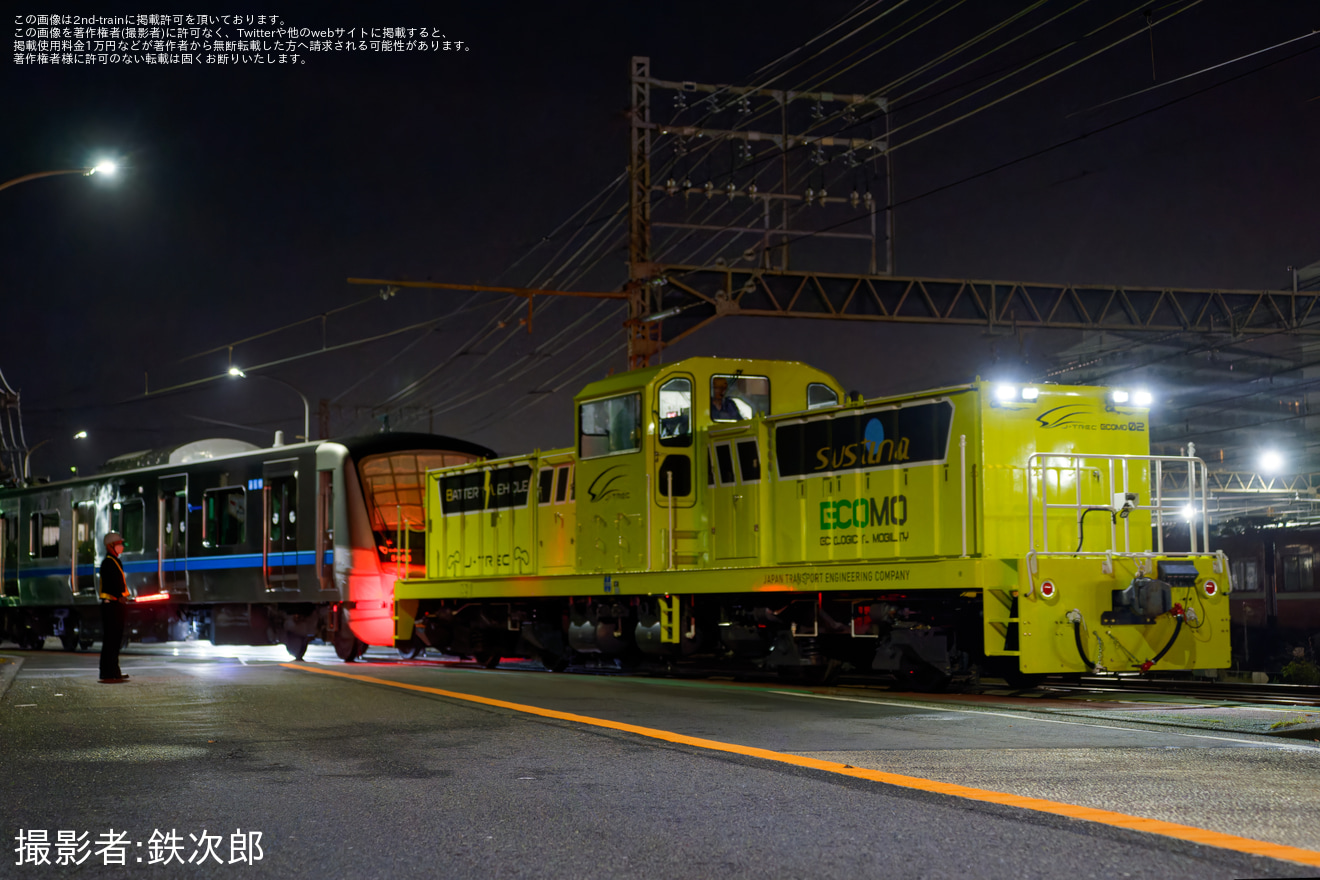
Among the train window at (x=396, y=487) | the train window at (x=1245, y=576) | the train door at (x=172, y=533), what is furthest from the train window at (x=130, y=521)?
the train window at (x=1245, y=576)

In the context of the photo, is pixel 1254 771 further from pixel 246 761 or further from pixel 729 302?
pixel 729 302

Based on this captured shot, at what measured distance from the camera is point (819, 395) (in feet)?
50.6

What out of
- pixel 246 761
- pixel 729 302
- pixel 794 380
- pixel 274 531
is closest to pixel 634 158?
pixel 729 302

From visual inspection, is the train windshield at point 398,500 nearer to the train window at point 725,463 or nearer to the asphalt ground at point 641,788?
the train window at point 725,463

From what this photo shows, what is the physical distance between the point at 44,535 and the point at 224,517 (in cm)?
732

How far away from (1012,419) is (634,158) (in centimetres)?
1622

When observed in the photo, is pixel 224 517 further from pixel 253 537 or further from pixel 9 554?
pixel 9 554

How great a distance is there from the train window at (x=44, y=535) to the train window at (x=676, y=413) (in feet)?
55.9

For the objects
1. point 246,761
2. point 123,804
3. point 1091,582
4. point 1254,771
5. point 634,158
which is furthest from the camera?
point 634,158

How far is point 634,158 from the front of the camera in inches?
1057

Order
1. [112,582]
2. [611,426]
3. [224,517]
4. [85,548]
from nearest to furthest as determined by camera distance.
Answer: [112,582] → [611,426] → [224,517] → [85,548]

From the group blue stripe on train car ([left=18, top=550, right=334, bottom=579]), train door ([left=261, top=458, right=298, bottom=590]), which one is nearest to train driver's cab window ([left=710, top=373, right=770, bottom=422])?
blue stripe on train car ([left=18, top=550, right=334, bottom=579])

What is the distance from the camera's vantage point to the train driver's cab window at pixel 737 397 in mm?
14906

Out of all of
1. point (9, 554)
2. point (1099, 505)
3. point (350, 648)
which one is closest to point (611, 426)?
point (1099, 505)
